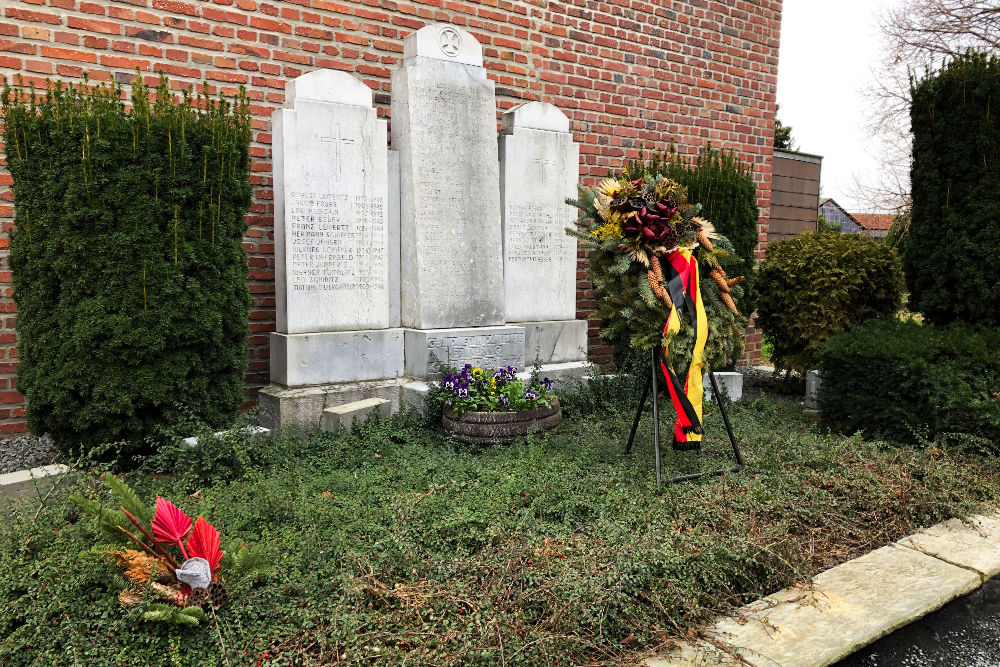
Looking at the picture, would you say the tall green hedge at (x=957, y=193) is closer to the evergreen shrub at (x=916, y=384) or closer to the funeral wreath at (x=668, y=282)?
the evergreen shrub at (x=916, y=384)

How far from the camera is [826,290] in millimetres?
6562

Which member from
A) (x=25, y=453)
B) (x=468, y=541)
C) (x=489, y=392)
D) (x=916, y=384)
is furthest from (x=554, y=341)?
(x=25, y=453)

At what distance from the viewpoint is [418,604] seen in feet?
7.54

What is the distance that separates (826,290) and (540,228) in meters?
2.92

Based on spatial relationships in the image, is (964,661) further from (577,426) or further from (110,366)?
(110,366)

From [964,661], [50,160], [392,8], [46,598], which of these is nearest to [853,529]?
[964,661]

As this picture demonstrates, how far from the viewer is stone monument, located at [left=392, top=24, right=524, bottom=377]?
4.96 m

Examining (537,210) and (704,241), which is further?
(537,210)

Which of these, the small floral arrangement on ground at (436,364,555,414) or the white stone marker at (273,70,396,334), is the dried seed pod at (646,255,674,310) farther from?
the white stone marker at (273,70,396,334)

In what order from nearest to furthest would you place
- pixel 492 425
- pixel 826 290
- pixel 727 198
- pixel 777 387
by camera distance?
pixel 492 425
pixel 826 290
pixel 727 198
pixel 777 387

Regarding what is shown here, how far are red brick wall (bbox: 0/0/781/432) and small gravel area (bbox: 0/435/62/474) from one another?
0.26 m

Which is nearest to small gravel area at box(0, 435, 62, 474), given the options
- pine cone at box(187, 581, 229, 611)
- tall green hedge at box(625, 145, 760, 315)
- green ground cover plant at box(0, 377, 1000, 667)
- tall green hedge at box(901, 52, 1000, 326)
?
green ground cover plant at box(0, 377, 1000, 667)

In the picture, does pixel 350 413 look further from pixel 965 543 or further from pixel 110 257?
pixel 965 543

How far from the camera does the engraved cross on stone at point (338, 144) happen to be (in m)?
4.70
